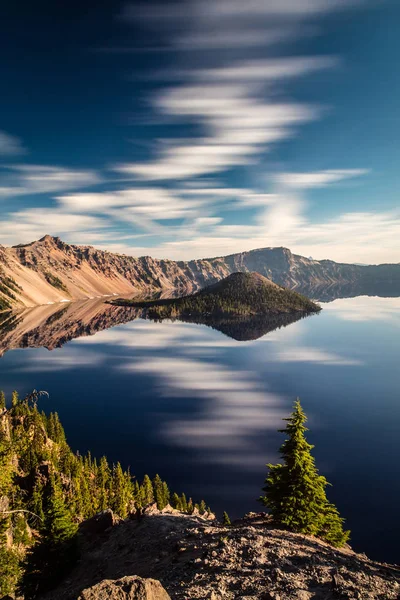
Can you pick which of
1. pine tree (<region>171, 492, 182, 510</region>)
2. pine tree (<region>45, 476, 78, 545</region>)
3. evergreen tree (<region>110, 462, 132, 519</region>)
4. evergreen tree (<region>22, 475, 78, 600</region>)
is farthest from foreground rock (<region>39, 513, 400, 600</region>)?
evergreen tree (<region>110, 462, 132, 519</region>)

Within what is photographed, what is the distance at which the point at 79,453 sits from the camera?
8938 centimetres

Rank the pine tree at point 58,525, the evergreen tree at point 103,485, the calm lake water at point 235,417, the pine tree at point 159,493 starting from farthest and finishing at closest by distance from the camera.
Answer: the calm lake water at point 235,417 → the evergreen tree at point 103,485 → the pine tree at point 159,493 → the pine tree at point 58,525

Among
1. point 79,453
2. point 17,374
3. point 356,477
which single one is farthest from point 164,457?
point 17,374

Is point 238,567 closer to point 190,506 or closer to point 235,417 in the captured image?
point 190,506

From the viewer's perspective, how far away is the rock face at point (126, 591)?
13797 millimetres

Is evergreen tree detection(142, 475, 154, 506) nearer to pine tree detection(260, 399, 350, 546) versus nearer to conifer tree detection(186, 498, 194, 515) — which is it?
conifer tree detection(186, 498, 194, 515)

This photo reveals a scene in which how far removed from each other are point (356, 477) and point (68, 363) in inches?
6179

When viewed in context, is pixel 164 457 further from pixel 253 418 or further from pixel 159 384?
pixel 159 384

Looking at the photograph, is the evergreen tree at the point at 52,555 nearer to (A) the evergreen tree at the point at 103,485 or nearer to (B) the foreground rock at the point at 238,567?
(B) the foreground rock at the point at 238,567

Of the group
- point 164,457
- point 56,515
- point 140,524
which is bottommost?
point 164,457

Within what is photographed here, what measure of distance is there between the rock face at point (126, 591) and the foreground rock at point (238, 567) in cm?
36

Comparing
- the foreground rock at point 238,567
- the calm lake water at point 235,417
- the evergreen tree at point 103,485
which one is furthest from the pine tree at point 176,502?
the foreground rock at point 238,567

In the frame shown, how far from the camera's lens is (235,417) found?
4363 inches

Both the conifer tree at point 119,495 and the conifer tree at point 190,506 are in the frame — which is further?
the conifer tree at point 119,495
